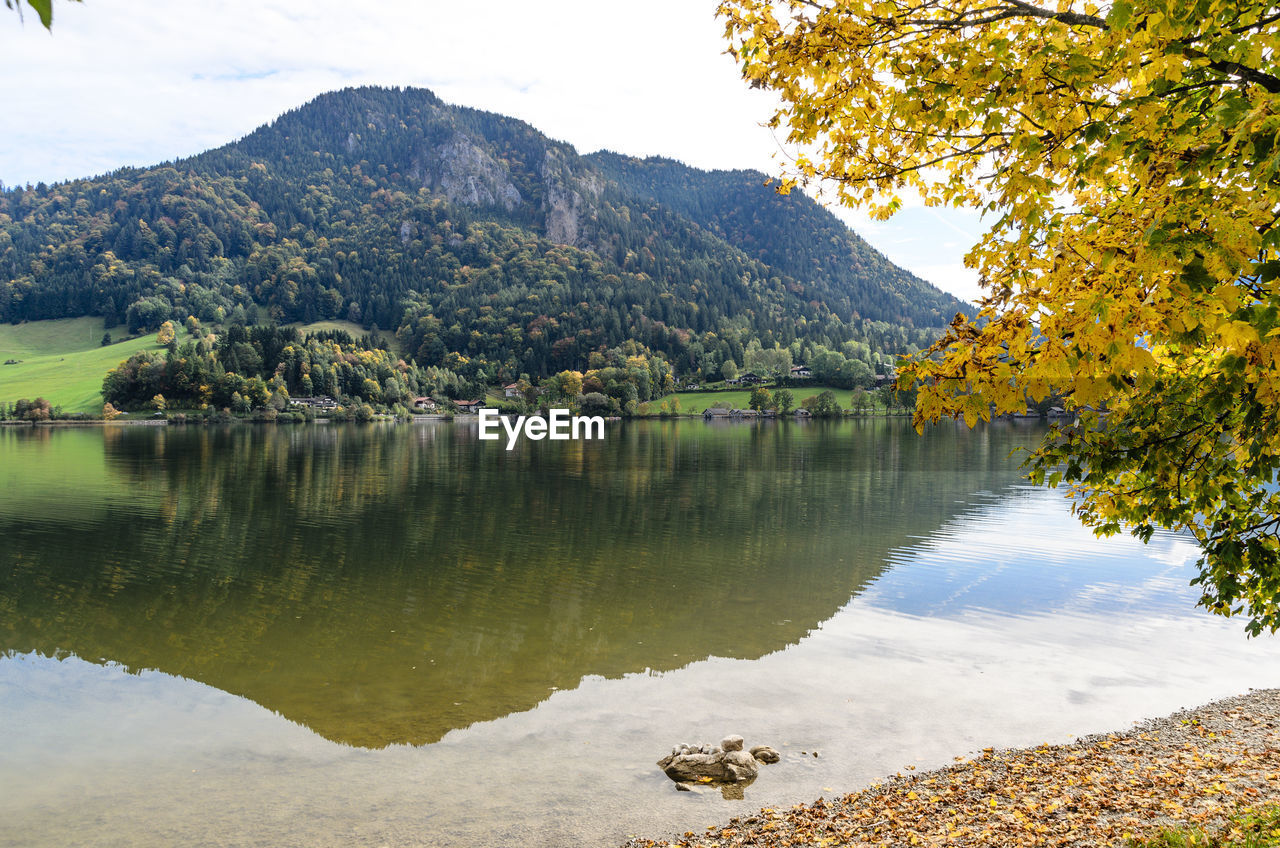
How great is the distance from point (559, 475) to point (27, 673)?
41223 mm

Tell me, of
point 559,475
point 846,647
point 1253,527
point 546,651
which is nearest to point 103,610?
point 546,651

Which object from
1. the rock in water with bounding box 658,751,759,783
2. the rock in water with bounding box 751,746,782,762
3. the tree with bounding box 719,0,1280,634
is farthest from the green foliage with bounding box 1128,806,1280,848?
the rock in water with bounding box 751,746,782,762

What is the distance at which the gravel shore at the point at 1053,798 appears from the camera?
26.3 feet

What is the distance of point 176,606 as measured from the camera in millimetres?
21141

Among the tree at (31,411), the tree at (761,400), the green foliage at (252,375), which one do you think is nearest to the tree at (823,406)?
the tree at (761,400)

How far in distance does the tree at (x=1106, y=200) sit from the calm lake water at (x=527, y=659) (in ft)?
22.0

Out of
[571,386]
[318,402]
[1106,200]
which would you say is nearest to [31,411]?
[318,402]

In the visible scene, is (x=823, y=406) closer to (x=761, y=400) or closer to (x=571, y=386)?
(x=761, y=400)

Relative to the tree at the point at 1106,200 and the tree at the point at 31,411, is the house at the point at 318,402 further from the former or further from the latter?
the tree at the point at 1106,200

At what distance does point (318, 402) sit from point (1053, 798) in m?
189

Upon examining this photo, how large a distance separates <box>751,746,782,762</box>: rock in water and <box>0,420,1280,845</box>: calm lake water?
14.1 inches

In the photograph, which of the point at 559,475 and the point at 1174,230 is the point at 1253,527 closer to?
the point at 1174,230

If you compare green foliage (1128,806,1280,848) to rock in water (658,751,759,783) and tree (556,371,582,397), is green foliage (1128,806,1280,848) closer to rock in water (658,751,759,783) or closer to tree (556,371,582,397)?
rock in water (658,751,759,783)

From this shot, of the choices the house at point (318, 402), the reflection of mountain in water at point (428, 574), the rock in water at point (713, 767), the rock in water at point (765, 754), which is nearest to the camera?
the rock in water at point (713, 767)
